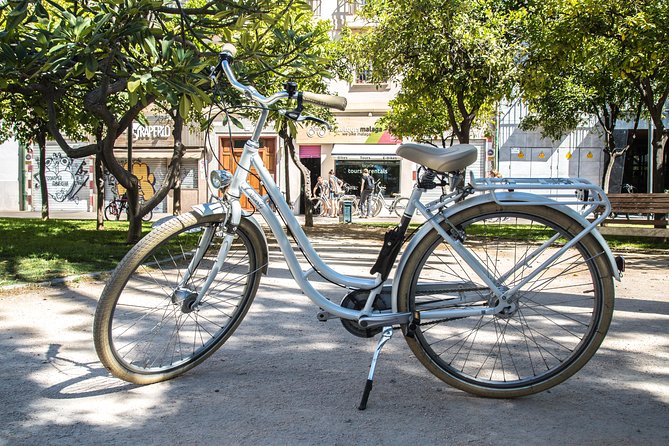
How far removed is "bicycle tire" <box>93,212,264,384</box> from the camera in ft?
9.52

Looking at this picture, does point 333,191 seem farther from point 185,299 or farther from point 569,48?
point 185,299

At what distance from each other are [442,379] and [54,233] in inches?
458

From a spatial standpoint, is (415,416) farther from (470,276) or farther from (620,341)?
(620,341)

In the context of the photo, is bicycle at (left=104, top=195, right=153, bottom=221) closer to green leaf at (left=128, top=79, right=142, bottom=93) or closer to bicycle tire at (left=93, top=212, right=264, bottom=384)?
green leaf at (left=128, top=79, right=142, bottom=93)

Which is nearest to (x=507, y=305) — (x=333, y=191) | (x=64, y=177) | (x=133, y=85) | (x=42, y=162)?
(x=133, y=85)

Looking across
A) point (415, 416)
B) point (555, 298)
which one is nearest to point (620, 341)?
point (555, 298)

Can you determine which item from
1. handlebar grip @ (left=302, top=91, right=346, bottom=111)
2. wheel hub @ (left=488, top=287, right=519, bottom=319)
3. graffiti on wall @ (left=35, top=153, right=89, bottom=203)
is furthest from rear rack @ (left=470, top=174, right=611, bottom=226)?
graffiti on wall @ (left=35, top=153, right=89, bottom=203)

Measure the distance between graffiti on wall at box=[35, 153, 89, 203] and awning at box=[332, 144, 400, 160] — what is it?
41.1 feet

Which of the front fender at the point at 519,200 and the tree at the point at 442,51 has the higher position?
the tree at the point at 442,51

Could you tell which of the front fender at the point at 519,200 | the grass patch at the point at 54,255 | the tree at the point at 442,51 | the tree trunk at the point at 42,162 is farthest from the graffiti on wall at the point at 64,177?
the front fender at the point at 519,200

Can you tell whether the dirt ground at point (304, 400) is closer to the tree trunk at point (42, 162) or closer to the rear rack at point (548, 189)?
the rear rack at point (548, 189)

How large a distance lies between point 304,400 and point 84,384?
1.10 metres

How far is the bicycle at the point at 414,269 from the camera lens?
288 cm

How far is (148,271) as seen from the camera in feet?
9.91
